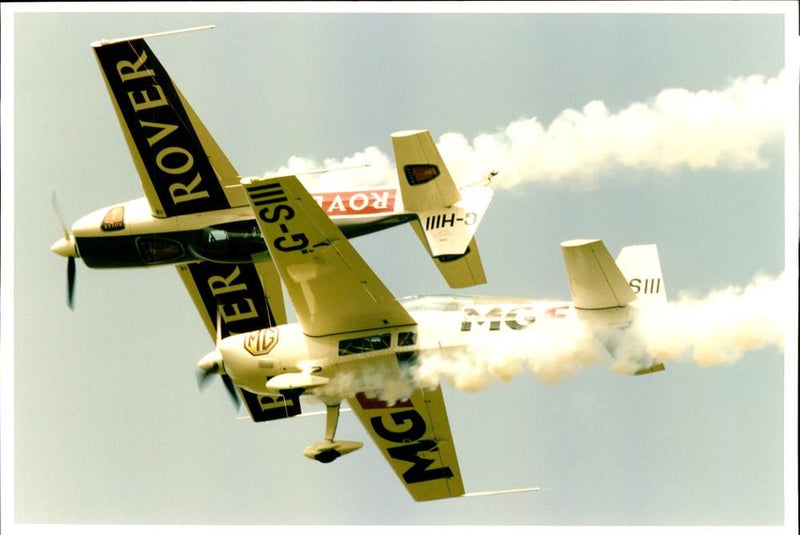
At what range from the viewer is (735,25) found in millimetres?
27859

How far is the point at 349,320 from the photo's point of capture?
940 inches

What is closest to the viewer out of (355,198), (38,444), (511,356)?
(511,356)

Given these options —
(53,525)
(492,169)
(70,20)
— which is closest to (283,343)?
(492,169)

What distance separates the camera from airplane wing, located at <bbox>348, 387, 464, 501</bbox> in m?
26.0

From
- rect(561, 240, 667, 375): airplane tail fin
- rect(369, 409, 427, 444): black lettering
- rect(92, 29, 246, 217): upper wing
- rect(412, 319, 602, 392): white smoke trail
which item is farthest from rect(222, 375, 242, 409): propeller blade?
rect(561, 240, 667, 375): airplane tail fin

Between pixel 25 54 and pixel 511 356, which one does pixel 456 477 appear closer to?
pixel 511 356

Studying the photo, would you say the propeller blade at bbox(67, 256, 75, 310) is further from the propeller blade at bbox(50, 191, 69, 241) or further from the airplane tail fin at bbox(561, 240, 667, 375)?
the airplane tail fin at bbox(561, 240, 667, 375)

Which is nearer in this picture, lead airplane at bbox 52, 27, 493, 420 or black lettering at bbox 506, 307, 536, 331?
black lettering at bbox 506, 307, 536, 331

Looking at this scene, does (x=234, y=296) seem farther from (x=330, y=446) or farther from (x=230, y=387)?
(x=330, y=446)

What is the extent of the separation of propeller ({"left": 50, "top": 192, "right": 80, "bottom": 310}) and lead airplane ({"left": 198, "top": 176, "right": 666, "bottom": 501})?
10.7 feet

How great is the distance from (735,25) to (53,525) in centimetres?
1362

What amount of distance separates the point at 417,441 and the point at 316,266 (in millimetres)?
4104

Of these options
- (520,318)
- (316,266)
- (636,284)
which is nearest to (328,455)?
(316,266)

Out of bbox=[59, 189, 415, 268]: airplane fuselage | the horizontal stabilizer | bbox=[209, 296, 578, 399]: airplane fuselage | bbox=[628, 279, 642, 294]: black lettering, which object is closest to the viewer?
the horizontal stabilizer
